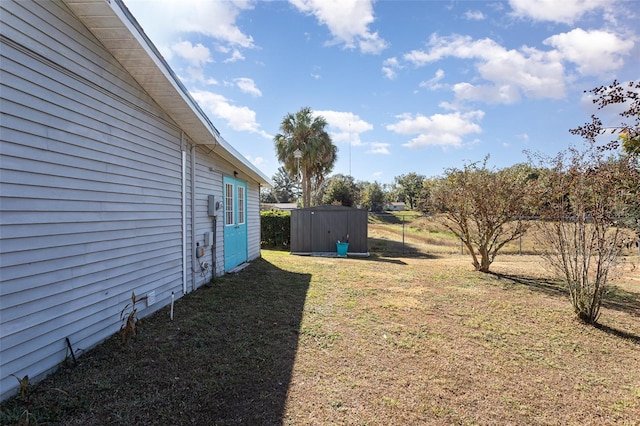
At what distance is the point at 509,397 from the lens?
2520 millimetres

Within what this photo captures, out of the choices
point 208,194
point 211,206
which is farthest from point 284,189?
point 211,206

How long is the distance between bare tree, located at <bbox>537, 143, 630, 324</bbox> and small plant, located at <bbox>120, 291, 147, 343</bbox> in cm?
552

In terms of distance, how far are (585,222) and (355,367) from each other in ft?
12.6

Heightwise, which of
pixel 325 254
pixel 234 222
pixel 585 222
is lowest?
pixel 325 254

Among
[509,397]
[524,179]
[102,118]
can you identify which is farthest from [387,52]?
[509,397]

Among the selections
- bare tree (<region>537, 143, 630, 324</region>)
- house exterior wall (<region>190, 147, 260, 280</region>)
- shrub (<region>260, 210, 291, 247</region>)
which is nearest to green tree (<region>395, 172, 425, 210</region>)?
shrub (<region>260, 210, 291, 247</region>)

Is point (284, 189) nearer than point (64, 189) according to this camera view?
No

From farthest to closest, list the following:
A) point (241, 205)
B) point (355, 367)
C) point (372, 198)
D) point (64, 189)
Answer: point (372, 198)
point (241, 205)
point (355, 367)
point (64, 189)

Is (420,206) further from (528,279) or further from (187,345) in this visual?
(187,345)

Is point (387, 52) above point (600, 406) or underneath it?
above

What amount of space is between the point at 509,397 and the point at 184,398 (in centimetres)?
257

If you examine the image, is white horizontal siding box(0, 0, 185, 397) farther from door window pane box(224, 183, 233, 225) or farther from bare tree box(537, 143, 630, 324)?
bare tree box(537, 143, 630, 324)

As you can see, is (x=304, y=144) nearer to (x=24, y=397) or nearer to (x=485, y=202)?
(x=485, y=202)

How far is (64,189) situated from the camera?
9.09 ft
